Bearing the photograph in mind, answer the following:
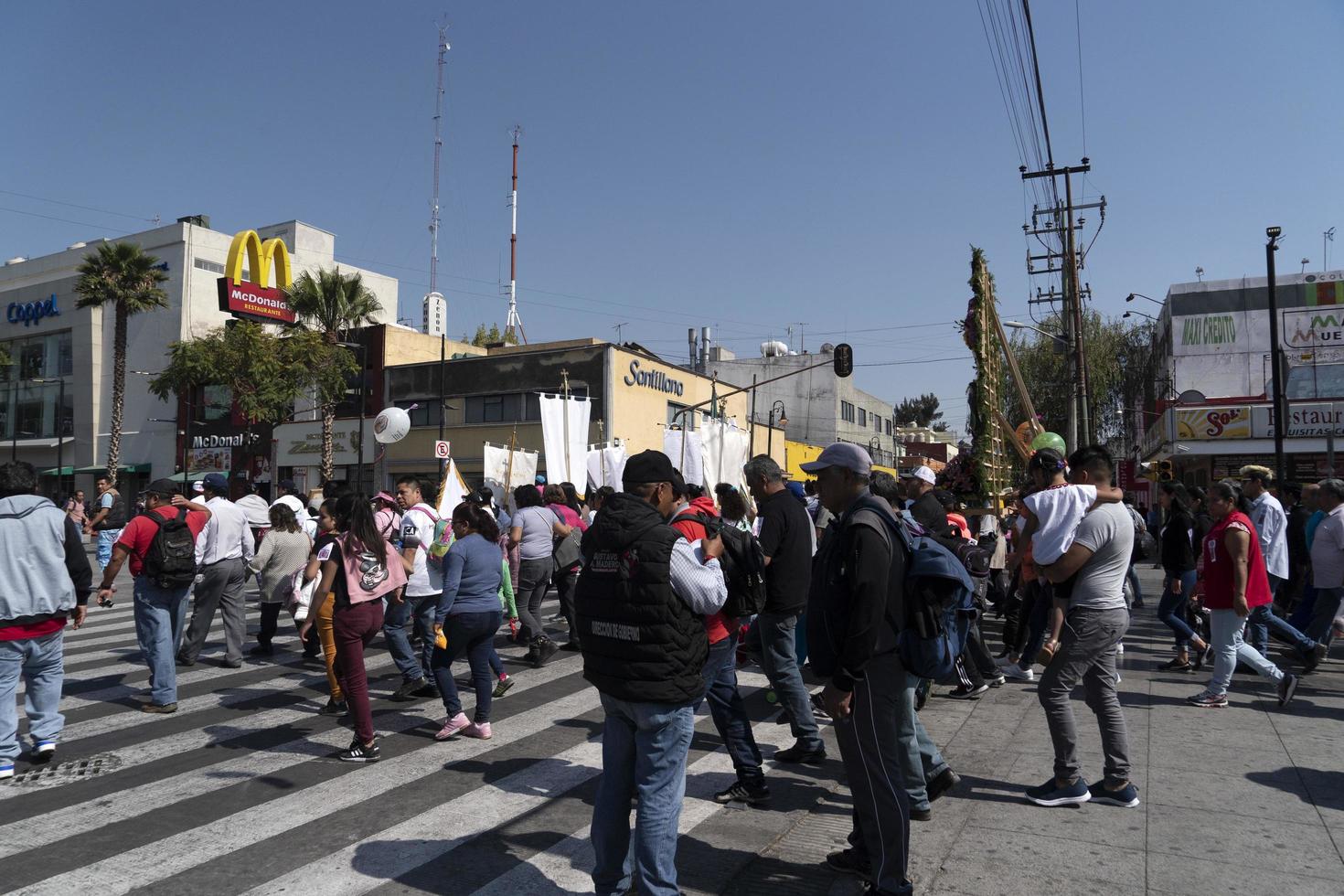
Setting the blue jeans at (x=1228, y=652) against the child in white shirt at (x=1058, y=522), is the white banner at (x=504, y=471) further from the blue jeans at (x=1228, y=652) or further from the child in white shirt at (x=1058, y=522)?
the child in white shirt at (x=1058, y=522)

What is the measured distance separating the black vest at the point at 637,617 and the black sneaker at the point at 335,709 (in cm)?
448

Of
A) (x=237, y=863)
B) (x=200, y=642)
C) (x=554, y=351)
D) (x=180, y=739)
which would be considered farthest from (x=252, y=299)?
(x=237, y=863)

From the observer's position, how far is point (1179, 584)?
8.59m

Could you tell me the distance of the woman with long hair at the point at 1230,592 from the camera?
Result: 6.74m

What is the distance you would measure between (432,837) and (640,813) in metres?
1.70

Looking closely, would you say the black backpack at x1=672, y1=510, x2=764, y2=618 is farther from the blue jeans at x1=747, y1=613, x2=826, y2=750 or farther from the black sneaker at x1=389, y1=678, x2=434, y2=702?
the black sneaker at x1=389, y1=678, x2=434, y2=702

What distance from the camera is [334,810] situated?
494 cm

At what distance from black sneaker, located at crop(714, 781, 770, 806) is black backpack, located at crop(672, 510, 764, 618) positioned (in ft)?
3.73

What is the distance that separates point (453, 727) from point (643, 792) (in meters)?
3.35

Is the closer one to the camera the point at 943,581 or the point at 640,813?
the point at 640,813

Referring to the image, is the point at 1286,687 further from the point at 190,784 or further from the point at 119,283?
the point at 119,283

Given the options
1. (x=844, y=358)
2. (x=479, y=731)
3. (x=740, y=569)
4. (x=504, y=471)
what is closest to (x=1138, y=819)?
(x=740, y=569)

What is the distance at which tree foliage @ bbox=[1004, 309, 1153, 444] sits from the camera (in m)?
42.7

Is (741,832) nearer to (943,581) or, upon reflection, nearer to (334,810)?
(943,581)
